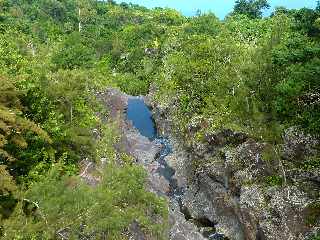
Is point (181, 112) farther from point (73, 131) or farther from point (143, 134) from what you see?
point (73, 131)

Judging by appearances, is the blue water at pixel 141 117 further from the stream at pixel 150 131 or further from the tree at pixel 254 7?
the tree at pixel 254 7

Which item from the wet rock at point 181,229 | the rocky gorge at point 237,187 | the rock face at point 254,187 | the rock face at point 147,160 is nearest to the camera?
the rock face at point 254,187

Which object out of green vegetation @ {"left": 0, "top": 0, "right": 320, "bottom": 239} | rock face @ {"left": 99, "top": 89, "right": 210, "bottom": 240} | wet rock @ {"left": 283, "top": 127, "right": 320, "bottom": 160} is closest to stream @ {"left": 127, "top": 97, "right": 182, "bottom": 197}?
rock face @ {"left": 99, "top": 89, "right": 210, "bottom": 240}

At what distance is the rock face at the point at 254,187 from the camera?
23.7 meters

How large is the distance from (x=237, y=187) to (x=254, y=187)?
161 cm

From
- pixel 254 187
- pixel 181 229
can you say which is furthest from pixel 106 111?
pixel 254 187

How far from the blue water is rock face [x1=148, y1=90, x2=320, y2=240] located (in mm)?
12510

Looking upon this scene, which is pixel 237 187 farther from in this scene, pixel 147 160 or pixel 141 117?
pixel 141 117

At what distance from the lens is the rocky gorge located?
23.9 meters

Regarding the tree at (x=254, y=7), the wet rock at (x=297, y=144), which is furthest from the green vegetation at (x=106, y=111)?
the tree at (x=254, y=7)

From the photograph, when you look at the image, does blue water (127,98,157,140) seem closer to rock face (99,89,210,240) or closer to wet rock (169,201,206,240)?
rock face (99,89,210,240)

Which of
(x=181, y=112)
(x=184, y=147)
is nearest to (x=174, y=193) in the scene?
(x=184, y=147)

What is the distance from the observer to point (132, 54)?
185ft

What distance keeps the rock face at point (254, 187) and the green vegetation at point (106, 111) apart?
1.95ft
